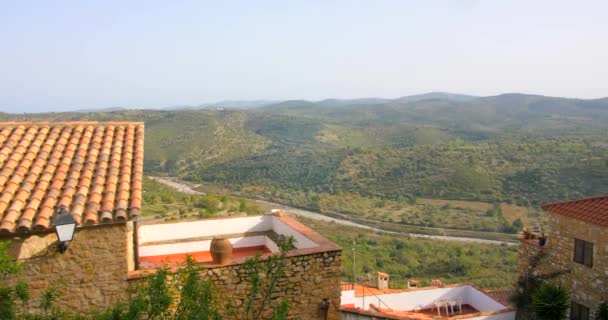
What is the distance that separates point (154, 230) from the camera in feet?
31.2

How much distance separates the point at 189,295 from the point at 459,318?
29.1ft

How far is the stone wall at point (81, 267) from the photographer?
216 inches

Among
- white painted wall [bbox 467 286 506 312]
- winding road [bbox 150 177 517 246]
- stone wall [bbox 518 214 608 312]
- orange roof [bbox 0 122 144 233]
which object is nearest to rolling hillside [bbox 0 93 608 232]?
winding road [bbox 150 177 517 246]

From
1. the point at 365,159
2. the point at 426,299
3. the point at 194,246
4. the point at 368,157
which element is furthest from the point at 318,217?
the point at 194,246

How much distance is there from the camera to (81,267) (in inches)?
223

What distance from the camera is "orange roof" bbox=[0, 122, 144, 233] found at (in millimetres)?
5629

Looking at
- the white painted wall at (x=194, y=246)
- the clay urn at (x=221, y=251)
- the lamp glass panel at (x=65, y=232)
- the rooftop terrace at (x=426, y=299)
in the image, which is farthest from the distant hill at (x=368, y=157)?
the lamp glass panel at (x=65, y=232)

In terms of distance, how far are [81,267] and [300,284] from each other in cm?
282

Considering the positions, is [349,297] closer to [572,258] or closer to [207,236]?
[572,258]

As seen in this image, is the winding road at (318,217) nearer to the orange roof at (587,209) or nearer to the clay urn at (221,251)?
the orange roof at (587,209)

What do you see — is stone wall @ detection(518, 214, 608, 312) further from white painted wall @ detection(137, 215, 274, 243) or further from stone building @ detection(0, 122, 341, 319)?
white painted wall @ detection(137, 215, 274, 243)

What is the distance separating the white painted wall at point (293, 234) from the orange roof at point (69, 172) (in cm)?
282

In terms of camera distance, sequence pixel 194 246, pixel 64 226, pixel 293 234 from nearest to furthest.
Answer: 1. pixel 64 226
2. pixel 293 234
3. pixel 194 246

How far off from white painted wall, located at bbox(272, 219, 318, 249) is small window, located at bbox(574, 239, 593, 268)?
283 inches
